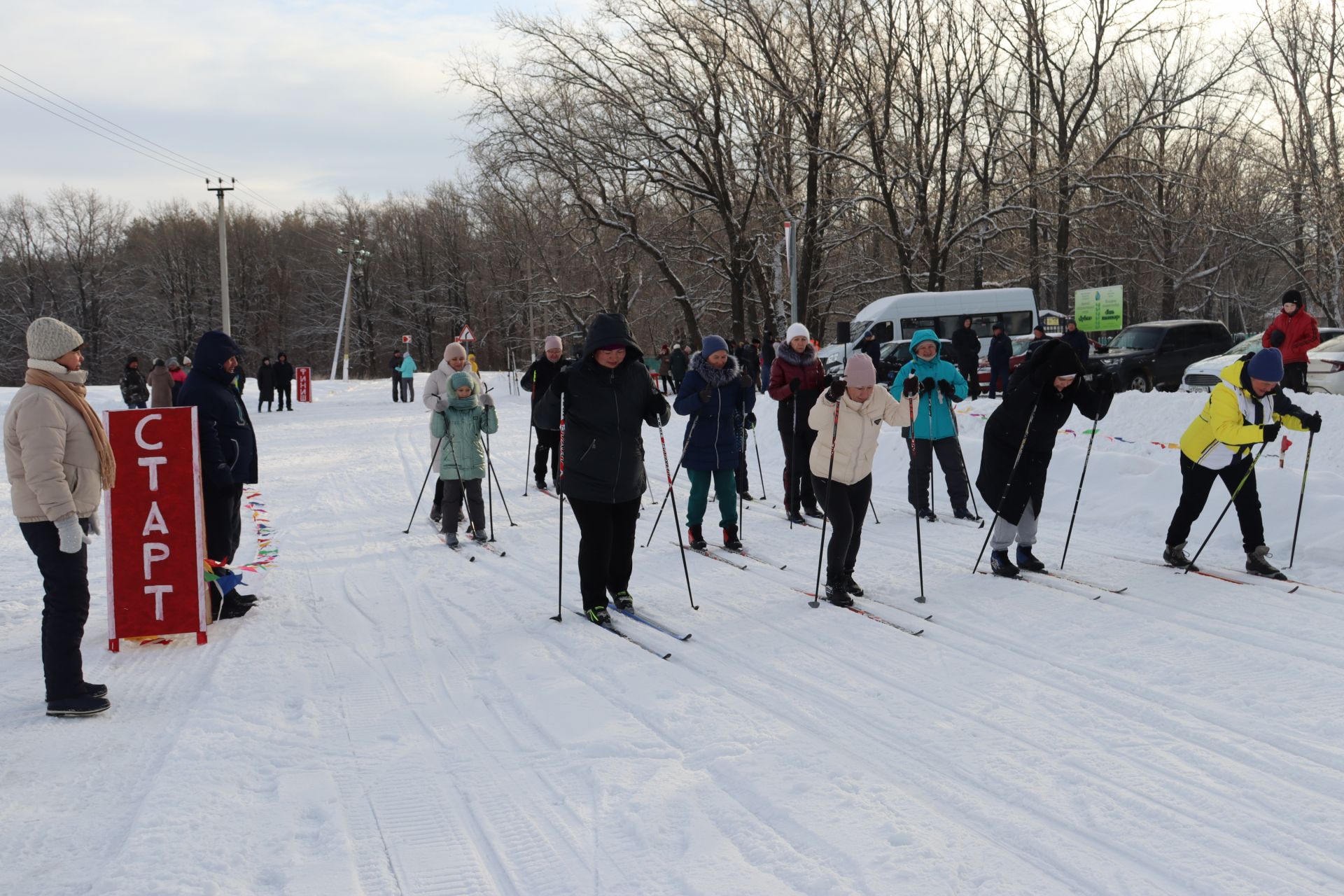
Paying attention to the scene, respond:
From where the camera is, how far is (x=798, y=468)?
32.4ft

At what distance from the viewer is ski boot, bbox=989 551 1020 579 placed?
7.32 m

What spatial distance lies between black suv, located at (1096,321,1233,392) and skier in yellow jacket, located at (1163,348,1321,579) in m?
13.8

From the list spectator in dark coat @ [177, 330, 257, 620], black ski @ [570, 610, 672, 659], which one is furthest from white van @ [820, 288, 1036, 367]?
spectator in dark coat @ [177, 330, 257, 620]

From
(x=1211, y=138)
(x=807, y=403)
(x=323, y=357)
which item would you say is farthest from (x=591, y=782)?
(x=323, y=357)

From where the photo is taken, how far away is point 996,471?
24.4 ft

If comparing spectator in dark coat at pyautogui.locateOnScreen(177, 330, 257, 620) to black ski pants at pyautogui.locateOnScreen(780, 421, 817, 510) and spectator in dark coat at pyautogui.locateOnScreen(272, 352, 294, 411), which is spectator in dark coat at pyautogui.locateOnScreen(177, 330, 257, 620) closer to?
black ski pants at pyautogui.locateOnScreen(780, 421, 817, 510)

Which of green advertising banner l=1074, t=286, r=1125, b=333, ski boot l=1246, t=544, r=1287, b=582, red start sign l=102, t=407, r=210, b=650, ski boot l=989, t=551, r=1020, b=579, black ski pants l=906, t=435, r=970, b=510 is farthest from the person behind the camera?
green advertising banner l=1074, t=286, r=1125, b=333

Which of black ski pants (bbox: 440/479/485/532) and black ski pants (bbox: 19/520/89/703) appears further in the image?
black ski pants (bbox: 440/479/485/532)

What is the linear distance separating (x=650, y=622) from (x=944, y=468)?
466 cm

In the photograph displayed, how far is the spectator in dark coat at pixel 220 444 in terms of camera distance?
6336 millimetres

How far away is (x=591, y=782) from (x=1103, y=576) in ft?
16.0

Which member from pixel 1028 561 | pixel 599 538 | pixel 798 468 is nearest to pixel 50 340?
pixel 599 538

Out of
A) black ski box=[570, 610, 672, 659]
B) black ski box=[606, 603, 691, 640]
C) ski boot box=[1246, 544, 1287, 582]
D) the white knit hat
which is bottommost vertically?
black ski box=[570, 610, 672, 659]

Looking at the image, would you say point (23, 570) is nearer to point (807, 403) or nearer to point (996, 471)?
point (807, 403)
